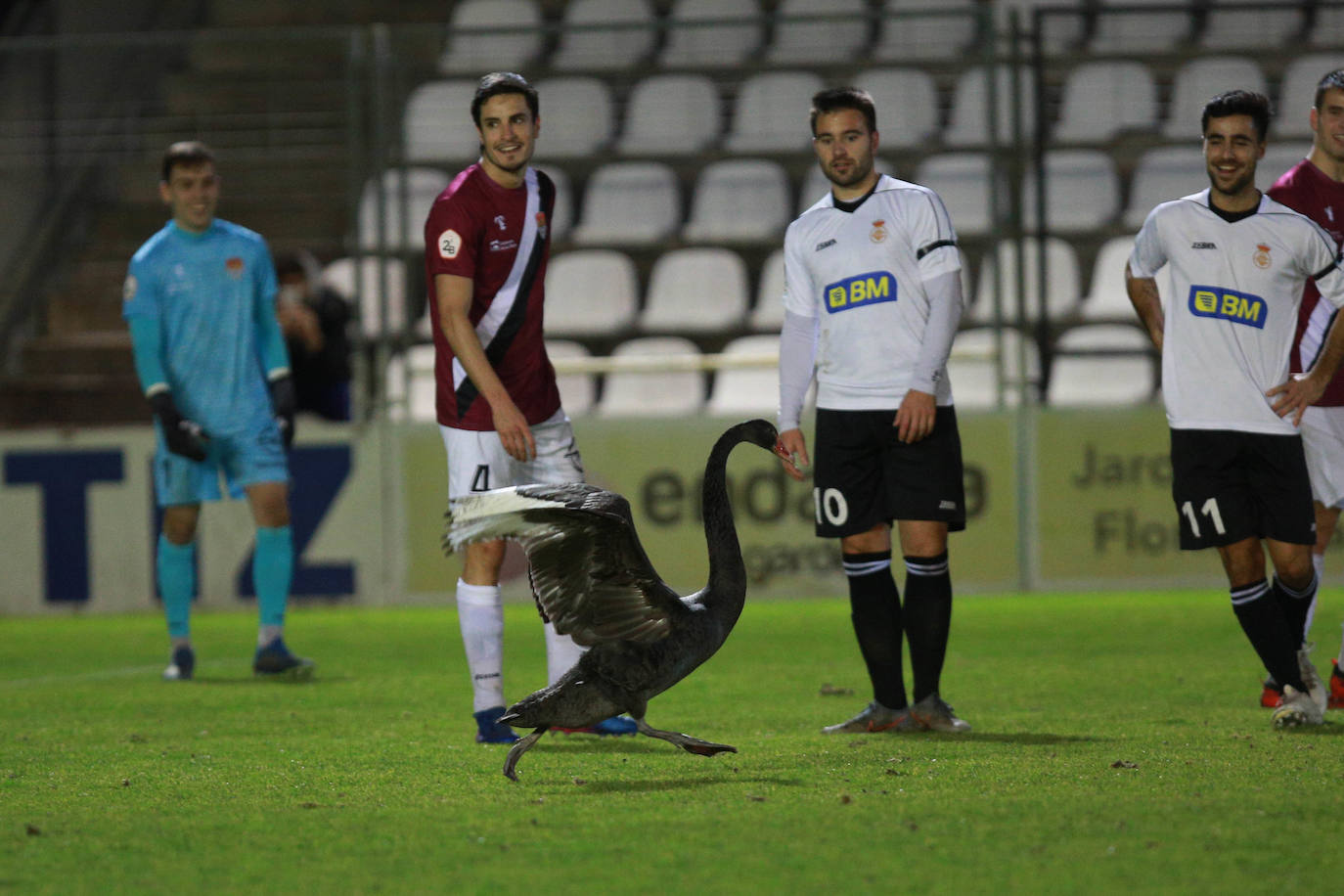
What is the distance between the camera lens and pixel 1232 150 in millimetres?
4949

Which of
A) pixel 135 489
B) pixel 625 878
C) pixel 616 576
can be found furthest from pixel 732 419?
pixel 625 878

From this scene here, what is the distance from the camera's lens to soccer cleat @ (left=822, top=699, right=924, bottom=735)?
5.07 metres

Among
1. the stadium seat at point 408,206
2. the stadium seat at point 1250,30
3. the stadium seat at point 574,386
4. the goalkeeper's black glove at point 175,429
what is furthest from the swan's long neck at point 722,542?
the stadium seat at point 1250,30

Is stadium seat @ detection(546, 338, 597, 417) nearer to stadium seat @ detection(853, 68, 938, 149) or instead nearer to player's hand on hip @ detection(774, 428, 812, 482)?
stadium seat @ detection(853, 68, 938, 149)

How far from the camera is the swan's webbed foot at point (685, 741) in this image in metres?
4.25

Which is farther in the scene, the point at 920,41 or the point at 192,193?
the point at 920,41

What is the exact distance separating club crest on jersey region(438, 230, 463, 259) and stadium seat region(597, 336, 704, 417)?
221 inches

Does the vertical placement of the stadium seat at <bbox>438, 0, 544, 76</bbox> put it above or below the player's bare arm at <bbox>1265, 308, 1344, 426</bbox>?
above

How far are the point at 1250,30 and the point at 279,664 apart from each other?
25.2 feet

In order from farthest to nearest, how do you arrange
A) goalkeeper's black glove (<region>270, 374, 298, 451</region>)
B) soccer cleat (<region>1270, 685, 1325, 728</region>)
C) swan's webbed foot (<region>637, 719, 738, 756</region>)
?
goalkeeper's black glove (<region>270, 374, 298, 451</region>)
soccer cleat (<region>1270, 685, 1325, 728</region>)
swan's webbed foot (<region>637, 719, 738, 756</region>)

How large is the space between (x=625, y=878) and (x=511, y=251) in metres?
2.50

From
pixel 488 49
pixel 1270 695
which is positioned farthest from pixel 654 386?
pixel 1270 695

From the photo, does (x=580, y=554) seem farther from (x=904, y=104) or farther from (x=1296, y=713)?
(x=904, y=104)

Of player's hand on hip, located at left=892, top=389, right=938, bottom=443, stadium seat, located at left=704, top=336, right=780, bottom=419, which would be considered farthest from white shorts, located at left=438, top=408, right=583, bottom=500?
stadium seat, located at left=704, top=336, right=780, bottom=419
